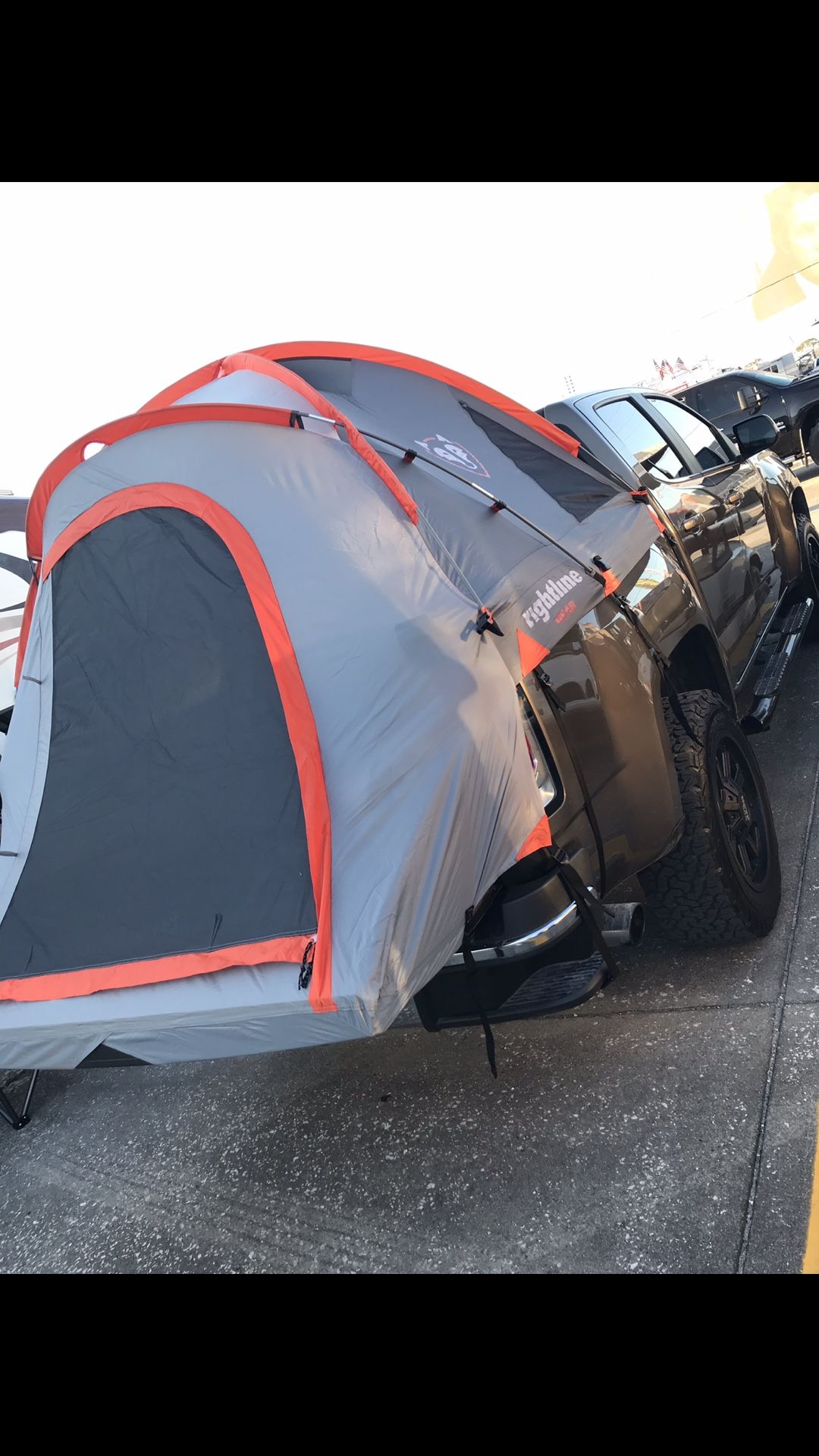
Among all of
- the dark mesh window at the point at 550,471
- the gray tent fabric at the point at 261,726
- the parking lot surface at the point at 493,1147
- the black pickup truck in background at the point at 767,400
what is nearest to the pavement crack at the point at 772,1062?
the parking lot surface at the point at 493,1147

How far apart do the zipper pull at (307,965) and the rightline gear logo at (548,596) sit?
0.98 meters

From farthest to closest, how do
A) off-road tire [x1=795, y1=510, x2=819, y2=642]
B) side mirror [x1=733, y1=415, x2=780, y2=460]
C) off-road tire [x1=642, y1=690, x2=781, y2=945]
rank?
off-road tire [x1=795, y1=510, x2=819, y2=642], side mirror [x1=733, y1=415, x2=780, y2=460], off-road tire [x1=642, y1=690, x2=781, y2=945]

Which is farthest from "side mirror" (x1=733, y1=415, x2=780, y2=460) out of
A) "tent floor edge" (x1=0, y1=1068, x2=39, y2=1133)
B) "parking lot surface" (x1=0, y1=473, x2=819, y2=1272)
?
"tent floor edge" (x1=0, y1=1068, x2=39, y2=1133)

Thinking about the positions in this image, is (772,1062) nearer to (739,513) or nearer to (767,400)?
(739,513)

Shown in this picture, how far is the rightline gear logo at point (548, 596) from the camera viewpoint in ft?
8.93

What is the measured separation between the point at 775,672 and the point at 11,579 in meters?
4.02

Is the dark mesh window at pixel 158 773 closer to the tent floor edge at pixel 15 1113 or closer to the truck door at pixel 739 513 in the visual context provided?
the tent floor edge at pixel 15 1113

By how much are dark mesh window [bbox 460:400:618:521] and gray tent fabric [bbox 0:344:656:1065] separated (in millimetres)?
161

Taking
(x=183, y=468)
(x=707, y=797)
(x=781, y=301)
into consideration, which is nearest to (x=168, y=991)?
(x=183, y=468)

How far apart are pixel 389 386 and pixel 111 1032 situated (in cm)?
212

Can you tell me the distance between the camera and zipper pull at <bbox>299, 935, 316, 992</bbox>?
2.31 m

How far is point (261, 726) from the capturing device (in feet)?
8.48

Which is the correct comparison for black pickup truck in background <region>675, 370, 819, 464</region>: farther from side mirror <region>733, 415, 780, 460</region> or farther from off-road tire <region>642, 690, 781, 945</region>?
off-road tire <region>642, 690, 781, 945</region>
